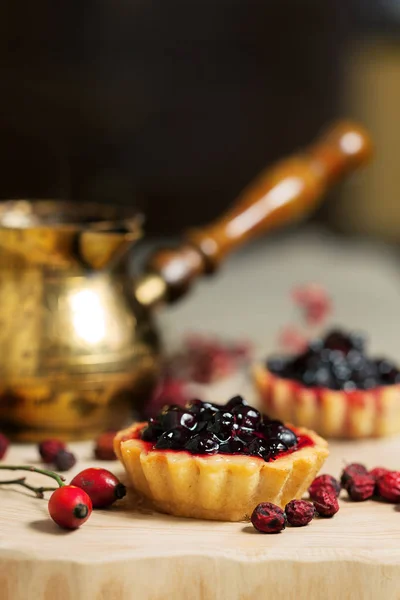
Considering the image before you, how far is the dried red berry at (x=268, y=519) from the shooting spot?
1.46m

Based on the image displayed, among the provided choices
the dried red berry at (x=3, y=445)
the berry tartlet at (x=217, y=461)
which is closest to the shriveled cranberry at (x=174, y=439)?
the berry tartlet at (x=217, y=461)

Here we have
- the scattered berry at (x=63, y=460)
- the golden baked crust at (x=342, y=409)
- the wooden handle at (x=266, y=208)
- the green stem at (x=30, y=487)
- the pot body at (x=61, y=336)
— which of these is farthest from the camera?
the wooden handle at (x=266, y=208)

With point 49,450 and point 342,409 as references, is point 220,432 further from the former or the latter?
point 342,409

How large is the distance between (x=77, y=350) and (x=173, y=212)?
9.14 feet

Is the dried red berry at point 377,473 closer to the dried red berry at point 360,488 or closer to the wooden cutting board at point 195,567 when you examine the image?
the dried red berry at point 360,488

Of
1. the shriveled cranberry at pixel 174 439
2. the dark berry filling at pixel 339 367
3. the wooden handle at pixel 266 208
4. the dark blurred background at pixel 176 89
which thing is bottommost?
the shriveled cranberry at pixel 174 439

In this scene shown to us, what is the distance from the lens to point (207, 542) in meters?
1.43

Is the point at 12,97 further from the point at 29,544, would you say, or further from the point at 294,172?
the point at 29,544

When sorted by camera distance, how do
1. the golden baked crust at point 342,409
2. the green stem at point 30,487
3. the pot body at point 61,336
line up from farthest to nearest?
the golden baked crust at point 342,409 → the pot body at point 61,336 → the green stem at point 30,487

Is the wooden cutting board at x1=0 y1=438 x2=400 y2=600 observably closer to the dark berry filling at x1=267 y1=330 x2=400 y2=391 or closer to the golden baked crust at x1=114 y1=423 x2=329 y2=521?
the golden baked crust at x1=114 y1=423 x2=329 y2=521

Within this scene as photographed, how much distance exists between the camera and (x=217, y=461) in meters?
1.52

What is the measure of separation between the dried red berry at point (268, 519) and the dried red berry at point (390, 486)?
0.88ft

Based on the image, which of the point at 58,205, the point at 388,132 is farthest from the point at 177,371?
the point at 388,132

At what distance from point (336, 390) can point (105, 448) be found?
601 millimetres
